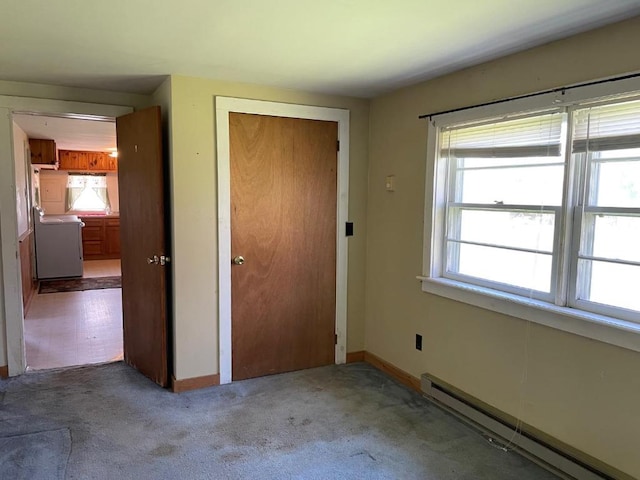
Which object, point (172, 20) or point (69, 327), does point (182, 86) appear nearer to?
point (172, 20)

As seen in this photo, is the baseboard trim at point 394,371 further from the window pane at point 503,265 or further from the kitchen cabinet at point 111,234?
the kitchen cabinet at point 111,234

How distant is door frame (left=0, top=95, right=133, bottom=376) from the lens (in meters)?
3.19

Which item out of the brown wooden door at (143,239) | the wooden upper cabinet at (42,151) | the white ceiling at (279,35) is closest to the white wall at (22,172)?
the wooden upper cabinet at (42,151)

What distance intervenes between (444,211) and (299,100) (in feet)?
4.38

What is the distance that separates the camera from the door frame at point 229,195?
311cm

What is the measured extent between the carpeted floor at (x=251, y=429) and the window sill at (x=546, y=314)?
736 millimetres

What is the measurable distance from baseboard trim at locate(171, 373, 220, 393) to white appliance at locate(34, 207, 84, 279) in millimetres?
4876

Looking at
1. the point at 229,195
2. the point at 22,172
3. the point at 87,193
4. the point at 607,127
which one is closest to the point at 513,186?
the point at 607,127

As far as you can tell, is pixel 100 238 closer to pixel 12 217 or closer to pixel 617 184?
pixel 12 217

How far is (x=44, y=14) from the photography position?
6.30ft

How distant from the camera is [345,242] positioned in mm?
3621

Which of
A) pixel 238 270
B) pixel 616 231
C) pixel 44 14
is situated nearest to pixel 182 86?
pixel 44 14

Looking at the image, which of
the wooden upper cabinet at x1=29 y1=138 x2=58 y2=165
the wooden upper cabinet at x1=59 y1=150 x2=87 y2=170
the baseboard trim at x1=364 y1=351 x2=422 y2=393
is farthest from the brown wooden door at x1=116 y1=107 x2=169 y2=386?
the wooden upper cabinet at x1=59 y1=150 x2=87 y2=170

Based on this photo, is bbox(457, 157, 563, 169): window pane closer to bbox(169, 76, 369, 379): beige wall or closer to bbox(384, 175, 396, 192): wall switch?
bbox(384, 175, 396, 192): wall switch
